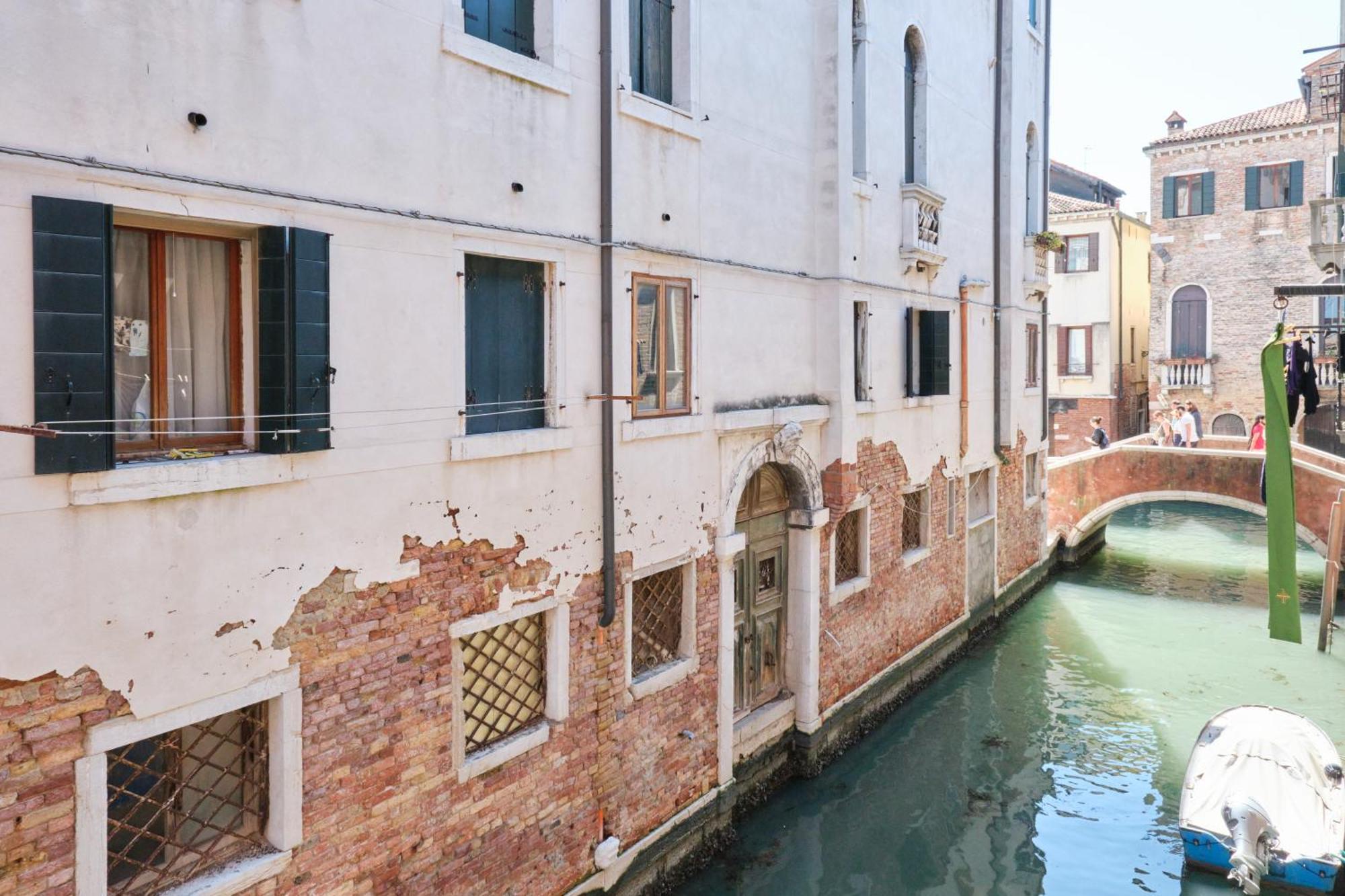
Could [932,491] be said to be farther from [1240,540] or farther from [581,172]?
[1240,540]

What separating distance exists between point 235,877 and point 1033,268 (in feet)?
49.8

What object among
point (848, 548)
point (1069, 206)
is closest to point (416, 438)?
point (848, 548)

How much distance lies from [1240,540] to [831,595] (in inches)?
686

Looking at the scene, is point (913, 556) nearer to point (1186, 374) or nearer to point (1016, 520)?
point (1016, 520)

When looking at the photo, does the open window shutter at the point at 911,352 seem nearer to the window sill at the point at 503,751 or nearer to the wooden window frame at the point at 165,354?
the window sill at the point at 503,751

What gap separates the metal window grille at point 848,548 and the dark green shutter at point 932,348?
2311 mm

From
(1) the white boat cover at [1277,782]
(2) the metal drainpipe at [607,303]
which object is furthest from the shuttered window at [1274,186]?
(2) the metal drainpipe at [607,303]

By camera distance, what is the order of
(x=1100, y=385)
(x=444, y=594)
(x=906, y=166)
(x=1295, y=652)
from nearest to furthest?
(x=444, y=594) < (x=906, y=166) < (x=1295, y=652) < (x=1100, y=385)

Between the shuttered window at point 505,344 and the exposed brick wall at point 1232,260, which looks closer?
the shuttered window at point 505,344

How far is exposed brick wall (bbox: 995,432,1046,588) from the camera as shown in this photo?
16.0 metres

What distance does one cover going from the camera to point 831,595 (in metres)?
10.3

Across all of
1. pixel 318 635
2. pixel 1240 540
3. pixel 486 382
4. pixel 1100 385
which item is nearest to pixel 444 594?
pixel 318 635

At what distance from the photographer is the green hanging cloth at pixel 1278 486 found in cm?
807

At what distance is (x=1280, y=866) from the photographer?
26.7 feet
